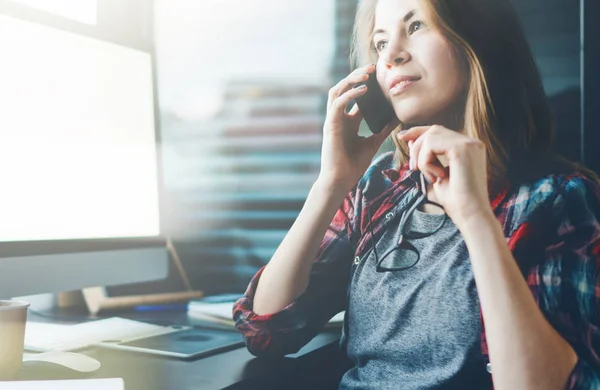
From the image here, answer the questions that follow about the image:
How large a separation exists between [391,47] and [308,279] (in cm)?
33

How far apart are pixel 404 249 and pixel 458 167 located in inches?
7.5

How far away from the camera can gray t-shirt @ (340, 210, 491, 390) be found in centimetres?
73

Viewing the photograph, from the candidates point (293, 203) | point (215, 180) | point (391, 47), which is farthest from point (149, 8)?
point (391, 47)

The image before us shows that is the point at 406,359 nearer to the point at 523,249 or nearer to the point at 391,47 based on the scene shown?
the point at 523,249

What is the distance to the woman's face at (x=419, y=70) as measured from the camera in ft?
2.56

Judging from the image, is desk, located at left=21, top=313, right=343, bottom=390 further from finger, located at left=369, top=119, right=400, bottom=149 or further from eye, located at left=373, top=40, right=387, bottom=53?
eye, located at left=373, top=40, right=387, bottom=53

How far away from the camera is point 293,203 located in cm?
116

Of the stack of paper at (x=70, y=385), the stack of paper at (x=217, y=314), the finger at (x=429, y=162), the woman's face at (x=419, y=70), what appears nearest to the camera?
the stack of paper at (x=70, y=385)

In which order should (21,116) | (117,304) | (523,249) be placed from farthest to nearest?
1. (117,304)
2. (21,116)
3. (523,249)

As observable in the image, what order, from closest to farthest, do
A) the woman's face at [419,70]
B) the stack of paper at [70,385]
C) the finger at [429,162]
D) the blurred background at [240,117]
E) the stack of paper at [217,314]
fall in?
the stack of paper at [70,385], the finger at [429,162], the woman's face at [419,70], the stack of paper at [217,314], the blurred background at [240,117]

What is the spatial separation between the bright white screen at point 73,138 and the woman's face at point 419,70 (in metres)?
0.41

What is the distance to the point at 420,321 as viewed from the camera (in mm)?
767

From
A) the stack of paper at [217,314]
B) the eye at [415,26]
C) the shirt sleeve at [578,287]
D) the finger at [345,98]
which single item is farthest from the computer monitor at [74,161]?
the shirt sleeve at [578,287]

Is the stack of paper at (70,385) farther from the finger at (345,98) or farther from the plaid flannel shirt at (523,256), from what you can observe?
the finger at (345,98)
